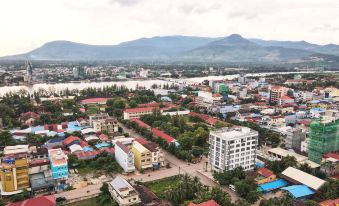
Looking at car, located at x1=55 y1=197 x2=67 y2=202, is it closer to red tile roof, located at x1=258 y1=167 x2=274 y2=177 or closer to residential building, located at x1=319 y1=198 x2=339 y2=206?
red tile roof, located at x1=258 y1=167 x2=274 y2=177

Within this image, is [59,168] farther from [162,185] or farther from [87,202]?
[162,185]

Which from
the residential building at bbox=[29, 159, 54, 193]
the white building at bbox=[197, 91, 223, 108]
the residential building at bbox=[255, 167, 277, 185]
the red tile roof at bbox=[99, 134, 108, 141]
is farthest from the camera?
the white building at bbox=[197, 91, 223, 108]

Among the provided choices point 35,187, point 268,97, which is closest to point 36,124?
point 35,187

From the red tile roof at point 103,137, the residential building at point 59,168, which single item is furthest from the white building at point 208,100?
the residential building at point 59,168

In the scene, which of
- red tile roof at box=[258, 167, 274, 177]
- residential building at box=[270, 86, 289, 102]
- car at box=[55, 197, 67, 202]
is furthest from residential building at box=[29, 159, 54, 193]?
residential building at box=[270, 86, 289, 102]

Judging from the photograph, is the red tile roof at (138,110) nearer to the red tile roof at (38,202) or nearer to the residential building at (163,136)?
the residential building at (163,136)
